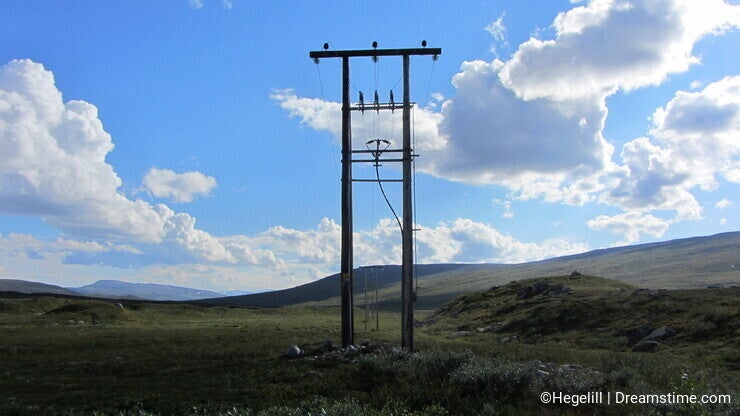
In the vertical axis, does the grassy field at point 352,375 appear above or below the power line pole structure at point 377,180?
below

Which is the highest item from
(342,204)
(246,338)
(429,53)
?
(429,53)

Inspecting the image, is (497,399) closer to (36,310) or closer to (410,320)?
(410,320)

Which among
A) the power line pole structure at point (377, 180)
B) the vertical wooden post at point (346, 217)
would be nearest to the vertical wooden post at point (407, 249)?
the power line pole structure at point (377, 180)

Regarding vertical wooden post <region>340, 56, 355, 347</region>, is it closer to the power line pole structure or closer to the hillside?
the power line pole structure

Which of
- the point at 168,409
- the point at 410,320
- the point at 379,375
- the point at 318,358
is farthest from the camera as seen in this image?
the point at 410,320

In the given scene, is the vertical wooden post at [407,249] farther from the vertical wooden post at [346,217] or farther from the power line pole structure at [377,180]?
the vertical wooden post at [346,217]

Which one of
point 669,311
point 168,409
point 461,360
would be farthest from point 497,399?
point 669,311

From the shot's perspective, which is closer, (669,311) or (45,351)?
(45,351)

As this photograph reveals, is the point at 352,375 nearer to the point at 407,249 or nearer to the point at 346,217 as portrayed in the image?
the point at 407,249

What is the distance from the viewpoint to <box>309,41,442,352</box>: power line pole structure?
→ 2395 cm

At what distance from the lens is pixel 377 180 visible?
2577cm

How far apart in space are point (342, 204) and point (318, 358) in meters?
6.99

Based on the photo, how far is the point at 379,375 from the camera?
15664 millimetres

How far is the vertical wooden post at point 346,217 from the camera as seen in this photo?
24609 mm
